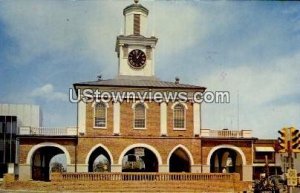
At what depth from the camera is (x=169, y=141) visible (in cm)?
3347

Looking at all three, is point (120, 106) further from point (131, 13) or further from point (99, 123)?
point (131, 13)

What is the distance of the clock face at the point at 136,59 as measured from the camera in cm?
3797

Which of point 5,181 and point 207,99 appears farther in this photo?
point 207,99

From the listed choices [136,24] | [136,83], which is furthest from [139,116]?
[136,24]

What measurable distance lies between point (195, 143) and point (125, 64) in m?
8.29

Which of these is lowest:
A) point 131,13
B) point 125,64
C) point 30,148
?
point 30,148

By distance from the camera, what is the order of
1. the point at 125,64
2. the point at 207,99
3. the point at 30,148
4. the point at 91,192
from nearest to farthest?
the point at 91,192 → the point at 207,99 → the point at 30,148 → the point at 125,64

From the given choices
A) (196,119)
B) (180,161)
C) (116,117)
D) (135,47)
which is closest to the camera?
(116,117)

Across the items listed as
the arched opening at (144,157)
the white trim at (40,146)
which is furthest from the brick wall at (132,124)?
the white trim at (40,146)

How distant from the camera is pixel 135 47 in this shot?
125 feet

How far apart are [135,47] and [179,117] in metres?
7.08

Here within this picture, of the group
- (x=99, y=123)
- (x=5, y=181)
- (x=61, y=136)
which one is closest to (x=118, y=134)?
(x=99, y=123)

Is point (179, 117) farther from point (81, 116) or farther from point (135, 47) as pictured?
point (135, 47)

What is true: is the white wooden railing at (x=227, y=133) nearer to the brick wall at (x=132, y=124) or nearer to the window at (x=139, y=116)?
the brick wall at (x=132, y=124)
